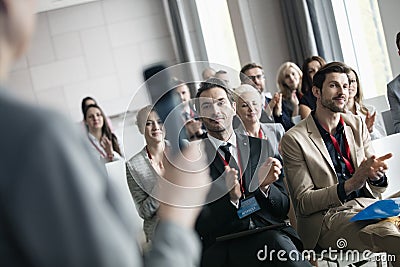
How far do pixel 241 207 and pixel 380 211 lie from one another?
0.65 metres

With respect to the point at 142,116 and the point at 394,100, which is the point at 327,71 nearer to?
the point at 142,116

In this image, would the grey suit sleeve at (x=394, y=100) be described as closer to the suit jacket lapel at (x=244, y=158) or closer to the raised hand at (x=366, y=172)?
the raised hand at (x=366, y=172)

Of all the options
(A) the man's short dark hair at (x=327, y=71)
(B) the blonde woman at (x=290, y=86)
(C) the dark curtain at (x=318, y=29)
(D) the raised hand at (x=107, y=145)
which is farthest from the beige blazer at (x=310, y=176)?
(C) the dark curtain at (x=318, y=29)

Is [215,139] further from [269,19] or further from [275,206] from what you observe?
[269,19]

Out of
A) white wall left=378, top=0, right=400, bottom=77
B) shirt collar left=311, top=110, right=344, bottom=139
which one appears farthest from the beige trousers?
white wall left=378, top=0, right=400, bottom=77

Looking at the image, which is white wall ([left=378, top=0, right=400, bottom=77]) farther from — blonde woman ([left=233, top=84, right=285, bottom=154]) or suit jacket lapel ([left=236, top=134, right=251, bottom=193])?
suit jacket lapel ([left=236, top=134, right=251, bottom=193])

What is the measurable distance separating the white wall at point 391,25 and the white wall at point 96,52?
4.11m

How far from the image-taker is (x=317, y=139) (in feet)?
12.2

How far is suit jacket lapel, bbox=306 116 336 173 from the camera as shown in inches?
144

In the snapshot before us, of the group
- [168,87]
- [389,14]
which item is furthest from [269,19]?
[168,87]

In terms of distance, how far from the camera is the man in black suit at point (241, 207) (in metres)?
3.28

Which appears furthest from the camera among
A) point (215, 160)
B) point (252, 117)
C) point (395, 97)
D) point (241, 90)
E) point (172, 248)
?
point (395, 97)

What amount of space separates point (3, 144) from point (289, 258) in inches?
116

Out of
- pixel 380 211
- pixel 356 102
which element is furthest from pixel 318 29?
pixel 380 211
